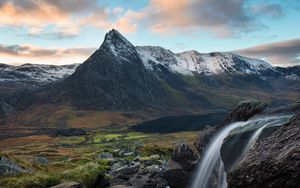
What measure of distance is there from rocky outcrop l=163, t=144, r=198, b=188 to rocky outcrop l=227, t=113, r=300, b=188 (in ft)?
52.7

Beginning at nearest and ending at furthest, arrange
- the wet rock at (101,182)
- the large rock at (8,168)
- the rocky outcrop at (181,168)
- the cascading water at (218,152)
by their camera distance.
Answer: the cascading water at (218,152)
the large rock at (8,168)
the wet rock at (101,182)
the rocky outcrop at (181,168)

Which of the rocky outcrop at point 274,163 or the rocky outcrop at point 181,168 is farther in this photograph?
the rocky outcrop at point 181,168

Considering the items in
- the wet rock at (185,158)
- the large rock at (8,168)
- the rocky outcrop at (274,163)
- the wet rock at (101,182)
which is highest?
the rocky outcrop at (274,163)

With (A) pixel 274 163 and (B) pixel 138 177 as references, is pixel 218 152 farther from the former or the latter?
(A) pixel 274 163

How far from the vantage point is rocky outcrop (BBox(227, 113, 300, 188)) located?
15.6 meters

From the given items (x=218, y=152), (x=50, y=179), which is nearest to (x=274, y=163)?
(x=218, y=152)

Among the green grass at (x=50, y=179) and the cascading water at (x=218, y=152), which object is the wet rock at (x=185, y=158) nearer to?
the cascading water at (x=218, y=152)

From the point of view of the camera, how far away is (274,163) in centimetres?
1619

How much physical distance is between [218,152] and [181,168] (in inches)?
246

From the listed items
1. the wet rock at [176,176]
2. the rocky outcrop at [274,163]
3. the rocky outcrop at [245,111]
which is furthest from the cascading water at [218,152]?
the rocky outcrop at [274,163]

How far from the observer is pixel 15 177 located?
2866 centimetres

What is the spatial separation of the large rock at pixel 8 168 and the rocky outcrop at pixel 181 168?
13.1m

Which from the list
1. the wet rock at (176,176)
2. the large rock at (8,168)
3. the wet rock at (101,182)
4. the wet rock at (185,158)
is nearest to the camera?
the large rock at (8,168)

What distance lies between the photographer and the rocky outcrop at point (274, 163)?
1560 centimetres
